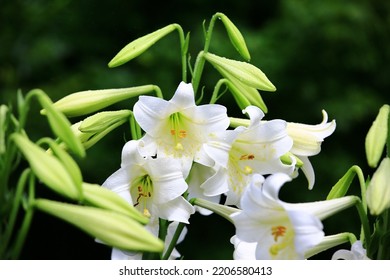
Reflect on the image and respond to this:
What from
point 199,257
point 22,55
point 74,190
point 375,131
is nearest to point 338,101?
point 199,257

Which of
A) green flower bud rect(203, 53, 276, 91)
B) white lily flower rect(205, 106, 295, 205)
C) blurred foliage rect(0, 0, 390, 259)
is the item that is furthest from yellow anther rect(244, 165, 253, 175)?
blurred foliage rect(0, 0, 390, 259)

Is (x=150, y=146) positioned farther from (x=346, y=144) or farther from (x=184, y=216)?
(x=346, y=144)

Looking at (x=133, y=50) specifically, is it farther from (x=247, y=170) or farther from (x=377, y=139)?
(x=377, y=139)

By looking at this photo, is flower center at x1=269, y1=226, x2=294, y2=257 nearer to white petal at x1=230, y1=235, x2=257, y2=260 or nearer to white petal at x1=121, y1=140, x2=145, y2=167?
white petal at x1=230, y1=235, x2=257, y2=260

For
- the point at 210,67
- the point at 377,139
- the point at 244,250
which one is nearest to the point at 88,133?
the point at 244,250

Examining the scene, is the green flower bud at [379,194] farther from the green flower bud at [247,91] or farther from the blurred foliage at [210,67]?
the blurred foliage at [210,67]
